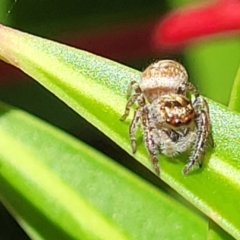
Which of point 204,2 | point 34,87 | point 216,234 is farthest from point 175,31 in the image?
point 216,234

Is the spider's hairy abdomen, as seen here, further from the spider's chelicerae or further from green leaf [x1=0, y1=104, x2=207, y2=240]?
green leaf [x1=0, y1=104, x2=207, y2=240]

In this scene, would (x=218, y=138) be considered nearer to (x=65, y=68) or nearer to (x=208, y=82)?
(x=65, y=68)

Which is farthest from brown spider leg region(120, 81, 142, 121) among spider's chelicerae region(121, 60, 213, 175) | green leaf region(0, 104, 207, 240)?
green leaf region(0, 104, 207, 240)

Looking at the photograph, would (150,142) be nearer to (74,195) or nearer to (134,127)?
(134,127)

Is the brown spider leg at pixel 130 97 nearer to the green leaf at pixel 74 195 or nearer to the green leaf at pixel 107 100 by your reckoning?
the green leaf at pixel 107 100

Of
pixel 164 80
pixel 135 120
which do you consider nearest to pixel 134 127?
pixel 135 120
